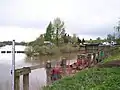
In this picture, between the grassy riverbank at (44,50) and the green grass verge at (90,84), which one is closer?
the green grass verge at (90,84)

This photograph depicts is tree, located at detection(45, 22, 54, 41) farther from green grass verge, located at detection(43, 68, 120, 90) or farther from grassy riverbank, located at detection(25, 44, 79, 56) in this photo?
green grass verge, located at detection(43, 68, 120, 90)

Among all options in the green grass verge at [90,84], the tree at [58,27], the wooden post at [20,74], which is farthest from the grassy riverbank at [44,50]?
the green grass verge at [90,84]

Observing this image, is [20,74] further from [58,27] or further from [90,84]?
[58,27]

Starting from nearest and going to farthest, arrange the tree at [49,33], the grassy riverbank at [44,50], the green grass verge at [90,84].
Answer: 1. the green grass verge at [90,84]
2. the grassy riverbank at [44,50]
3. the tree at [49,33]

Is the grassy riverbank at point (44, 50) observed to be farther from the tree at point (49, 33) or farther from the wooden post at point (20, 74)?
the wooden post at point (20, 74)

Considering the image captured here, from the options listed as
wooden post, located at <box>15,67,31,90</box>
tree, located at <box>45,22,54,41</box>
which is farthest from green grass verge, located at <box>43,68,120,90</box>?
tree, located at <box>45,22,54,41</box>

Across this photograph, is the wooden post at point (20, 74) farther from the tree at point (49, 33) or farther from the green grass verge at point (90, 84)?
the tree at point (49, 33)

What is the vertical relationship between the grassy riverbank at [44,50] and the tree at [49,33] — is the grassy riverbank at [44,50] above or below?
below

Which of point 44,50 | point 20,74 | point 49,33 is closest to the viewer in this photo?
point 20,74

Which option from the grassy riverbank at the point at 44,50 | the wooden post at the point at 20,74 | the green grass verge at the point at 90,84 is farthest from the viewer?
the grassy riverbank at the point at 44,50

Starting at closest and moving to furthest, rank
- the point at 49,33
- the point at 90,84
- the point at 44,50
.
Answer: the point at 90,84, the point at 44,50, the point at 49,33

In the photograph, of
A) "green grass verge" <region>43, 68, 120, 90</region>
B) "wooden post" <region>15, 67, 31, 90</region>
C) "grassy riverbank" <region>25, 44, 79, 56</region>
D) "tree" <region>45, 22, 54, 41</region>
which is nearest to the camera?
"green grass verge" <region>43, 68, 120, 90</region>

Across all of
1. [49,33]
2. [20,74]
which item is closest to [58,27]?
[49,33]

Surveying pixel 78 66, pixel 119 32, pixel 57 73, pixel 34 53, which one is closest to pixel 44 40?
pixel 34 53
